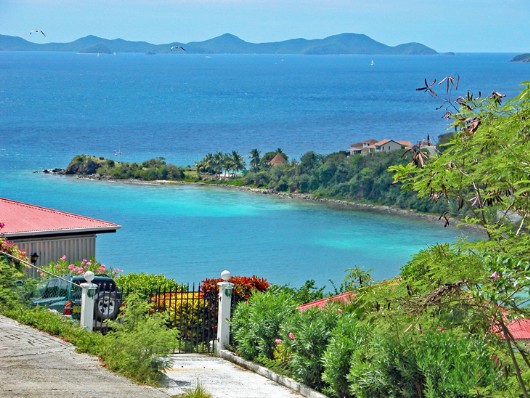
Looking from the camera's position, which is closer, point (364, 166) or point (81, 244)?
point (81, 244)

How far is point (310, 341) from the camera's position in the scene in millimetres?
15164

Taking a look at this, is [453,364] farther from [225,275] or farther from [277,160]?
[277,160]

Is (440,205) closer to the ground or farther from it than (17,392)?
closer to the ground

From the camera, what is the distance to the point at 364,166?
372ft

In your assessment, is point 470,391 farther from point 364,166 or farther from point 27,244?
point 364,166

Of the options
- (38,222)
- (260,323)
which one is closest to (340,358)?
(260,323)

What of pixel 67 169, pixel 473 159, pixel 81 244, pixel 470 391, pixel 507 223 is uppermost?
pixel 473 159

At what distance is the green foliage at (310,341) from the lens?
596 inches

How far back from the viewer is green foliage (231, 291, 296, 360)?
16.6m

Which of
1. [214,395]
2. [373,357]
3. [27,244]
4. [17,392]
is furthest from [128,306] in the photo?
[27,244]

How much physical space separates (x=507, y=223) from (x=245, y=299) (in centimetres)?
777

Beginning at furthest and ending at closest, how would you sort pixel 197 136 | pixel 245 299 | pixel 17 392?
pixel 197 136 < pixel 245 299 < pixel 17 392

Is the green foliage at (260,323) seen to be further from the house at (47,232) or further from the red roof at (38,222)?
the red roof at (38,222)

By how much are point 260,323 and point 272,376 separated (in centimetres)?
101
